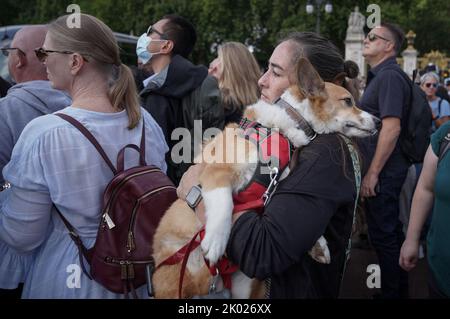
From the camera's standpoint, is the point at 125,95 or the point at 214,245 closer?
the point at 214,245

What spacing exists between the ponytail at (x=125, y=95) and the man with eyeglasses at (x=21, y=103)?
1.94ft

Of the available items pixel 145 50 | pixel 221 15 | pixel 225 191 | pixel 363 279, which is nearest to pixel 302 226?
pixel 225 191

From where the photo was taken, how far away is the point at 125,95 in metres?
2.44

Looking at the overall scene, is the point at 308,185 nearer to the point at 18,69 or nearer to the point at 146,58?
the point at 18,69

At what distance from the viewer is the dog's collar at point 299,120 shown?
208cm

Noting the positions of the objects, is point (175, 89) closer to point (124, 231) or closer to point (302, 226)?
point (124, 231)

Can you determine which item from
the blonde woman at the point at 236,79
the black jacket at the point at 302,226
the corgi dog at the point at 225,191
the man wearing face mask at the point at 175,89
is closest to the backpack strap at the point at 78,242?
the corgi dog at the point at 225,191

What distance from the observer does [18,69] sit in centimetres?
289

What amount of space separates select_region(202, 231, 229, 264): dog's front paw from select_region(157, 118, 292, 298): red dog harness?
0.28ft

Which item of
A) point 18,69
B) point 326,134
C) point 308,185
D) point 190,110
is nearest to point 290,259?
point 308,185

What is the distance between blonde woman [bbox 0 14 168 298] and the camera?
2111mm

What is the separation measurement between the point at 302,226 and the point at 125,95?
3.86 feet

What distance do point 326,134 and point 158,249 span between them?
3.05 feet
